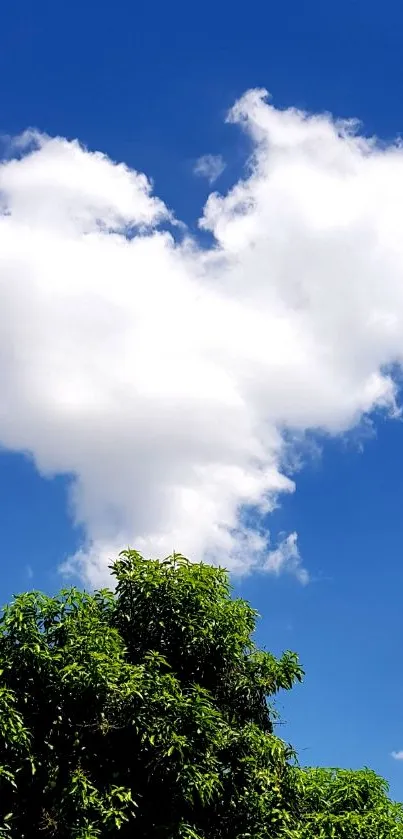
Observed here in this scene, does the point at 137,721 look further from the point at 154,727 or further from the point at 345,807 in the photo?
the point at 345,807

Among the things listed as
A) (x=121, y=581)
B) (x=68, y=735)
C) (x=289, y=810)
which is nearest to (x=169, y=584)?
(x=121, y=581)

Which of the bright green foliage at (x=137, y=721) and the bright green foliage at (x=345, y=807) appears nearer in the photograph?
the bright green foliage at (x=137, y=721)

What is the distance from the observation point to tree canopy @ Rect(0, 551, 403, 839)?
48.1ft

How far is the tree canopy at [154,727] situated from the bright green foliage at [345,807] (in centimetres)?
3

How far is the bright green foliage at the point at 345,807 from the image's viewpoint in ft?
52.5

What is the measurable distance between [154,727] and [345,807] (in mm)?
4747

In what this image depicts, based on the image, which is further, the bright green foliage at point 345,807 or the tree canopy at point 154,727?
the bright green foliage at point 345,807

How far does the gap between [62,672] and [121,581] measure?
2.69 meters

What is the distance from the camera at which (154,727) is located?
14781mm

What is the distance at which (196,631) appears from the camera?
54.2 ft

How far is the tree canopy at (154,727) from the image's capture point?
14672 mm

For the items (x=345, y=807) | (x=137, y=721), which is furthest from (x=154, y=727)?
(x=345, y=807)

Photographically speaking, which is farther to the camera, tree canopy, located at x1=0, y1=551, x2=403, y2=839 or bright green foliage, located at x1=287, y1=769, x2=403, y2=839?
bright green foliage, located at x1=287, y1=769, x2=403, y2=839

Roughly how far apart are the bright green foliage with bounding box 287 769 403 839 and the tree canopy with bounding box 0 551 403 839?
28mm
